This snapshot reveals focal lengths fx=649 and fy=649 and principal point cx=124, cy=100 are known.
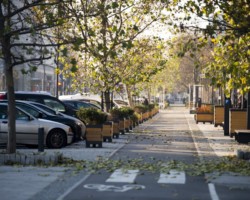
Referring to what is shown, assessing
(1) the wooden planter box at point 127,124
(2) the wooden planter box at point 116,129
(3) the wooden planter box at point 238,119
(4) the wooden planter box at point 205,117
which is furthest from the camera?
(4) the wooden planter box at point 205,117

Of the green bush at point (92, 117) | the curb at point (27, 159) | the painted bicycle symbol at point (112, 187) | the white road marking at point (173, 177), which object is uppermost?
the green bush at point (92, 117)

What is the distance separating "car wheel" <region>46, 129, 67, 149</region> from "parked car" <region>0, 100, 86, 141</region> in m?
0.89

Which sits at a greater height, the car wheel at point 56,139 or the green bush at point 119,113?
the green bush at point 119,113

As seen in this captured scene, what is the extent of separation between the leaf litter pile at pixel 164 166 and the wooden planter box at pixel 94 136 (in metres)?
4.37

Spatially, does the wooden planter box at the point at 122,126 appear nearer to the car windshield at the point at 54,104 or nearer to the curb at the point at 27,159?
the car windshield at the point at 54,104

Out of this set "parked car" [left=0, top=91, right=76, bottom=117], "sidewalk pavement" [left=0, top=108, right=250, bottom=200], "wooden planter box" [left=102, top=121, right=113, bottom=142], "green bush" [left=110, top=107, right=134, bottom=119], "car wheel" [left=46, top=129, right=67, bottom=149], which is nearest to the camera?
"sidewalk pavement" [left=0, top=108, right=250, bottom=200]

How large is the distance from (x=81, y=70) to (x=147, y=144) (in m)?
13.4

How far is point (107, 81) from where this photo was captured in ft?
107

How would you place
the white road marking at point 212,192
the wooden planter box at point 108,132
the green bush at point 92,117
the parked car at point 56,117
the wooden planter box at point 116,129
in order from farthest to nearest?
the wooden planter box at point 116,129
the wooden planter box at point 108,132
the green bush at point 92,117
the parked car at point 56,117
the white road marking at point 212,192

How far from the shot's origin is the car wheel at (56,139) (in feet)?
70.8

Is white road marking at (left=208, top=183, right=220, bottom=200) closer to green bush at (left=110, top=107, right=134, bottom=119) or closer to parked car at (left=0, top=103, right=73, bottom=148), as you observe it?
parked car at (left=0, top=103, right=73, bottom=148)

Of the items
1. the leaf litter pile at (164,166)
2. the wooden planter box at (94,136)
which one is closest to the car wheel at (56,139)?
the wooden planter box at (94,136)

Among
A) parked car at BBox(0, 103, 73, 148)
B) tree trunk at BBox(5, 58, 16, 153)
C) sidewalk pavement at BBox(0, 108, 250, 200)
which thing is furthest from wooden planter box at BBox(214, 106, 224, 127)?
tree trunk at BBox(5, 58, 16, 153)

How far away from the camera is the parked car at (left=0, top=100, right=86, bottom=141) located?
2259 centimetres
